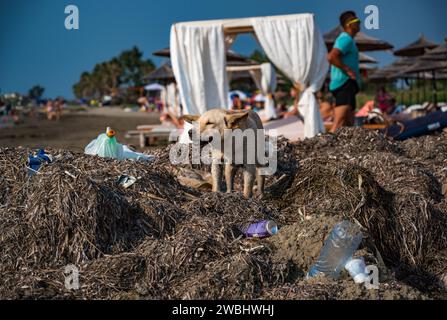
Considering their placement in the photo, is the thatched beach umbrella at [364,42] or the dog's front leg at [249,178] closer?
the dog's front leg at [249,178]

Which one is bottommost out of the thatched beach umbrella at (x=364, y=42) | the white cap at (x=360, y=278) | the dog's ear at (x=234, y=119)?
the white cap at (x=360, y=278)

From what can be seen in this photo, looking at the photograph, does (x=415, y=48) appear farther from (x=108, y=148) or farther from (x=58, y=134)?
(x=108, y=148)

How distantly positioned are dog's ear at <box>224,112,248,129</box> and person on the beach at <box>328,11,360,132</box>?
3507 millimetres

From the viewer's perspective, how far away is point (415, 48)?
24.0m

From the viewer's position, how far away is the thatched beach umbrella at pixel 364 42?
17.3m

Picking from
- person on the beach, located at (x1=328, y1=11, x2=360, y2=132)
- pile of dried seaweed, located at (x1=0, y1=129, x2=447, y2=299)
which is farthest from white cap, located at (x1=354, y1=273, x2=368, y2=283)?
person on the beach, located at (x1=328, y1=11, x2=360, y2=132)

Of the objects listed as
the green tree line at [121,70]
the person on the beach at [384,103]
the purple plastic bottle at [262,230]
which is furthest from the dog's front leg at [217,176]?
the green tree line at [121,70]

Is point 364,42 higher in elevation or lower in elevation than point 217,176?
higher

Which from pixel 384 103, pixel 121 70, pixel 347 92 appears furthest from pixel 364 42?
pixel 121 70

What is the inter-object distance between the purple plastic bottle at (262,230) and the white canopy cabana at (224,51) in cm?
577

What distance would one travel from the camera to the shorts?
8.26 metres

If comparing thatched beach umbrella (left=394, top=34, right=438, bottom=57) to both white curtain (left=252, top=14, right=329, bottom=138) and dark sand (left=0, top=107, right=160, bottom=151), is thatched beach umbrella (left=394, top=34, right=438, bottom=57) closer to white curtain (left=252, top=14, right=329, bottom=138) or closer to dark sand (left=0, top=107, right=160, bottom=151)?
dark sand (left=0, top=107, right=160, bottom=151)

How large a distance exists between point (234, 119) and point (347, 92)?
394cm

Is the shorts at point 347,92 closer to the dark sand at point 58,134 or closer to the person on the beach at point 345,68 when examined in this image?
the person on the beach at point 345,68
